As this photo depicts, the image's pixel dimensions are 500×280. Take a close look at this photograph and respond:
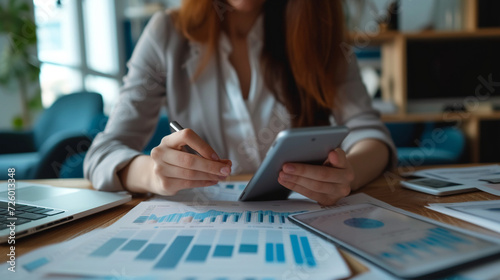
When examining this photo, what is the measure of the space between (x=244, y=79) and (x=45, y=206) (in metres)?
0.61

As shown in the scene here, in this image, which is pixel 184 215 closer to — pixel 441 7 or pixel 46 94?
pixel 441 7

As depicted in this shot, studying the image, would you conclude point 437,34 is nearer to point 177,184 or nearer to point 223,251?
point 177,184

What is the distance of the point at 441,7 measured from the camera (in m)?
2.47

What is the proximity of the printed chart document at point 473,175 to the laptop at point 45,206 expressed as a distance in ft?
1.79

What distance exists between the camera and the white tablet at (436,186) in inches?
22.7

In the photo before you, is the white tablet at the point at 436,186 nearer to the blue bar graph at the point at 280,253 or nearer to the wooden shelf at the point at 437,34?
the blue bar graph at the point at 280,253

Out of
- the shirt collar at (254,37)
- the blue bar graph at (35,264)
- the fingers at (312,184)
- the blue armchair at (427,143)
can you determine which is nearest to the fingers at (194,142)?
the fingers at (312,184)

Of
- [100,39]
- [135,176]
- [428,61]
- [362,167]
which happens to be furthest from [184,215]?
[100,39]

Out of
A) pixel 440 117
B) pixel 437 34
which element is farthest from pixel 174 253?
pixel 437 34

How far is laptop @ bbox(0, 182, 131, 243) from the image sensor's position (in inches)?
17.0

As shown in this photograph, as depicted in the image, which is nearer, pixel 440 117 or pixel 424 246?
pixel 424 246

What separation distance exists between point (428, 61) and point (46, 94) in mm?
2734

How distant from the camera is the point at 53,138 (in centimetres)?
163

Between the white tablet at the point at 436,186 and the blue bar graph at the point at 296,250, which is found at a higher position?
the blue bar graph at the point at 296,250
